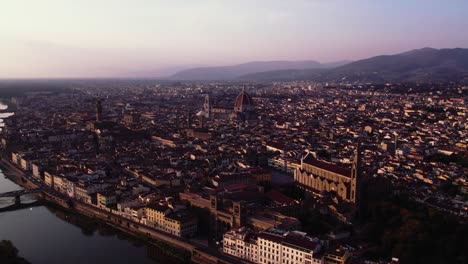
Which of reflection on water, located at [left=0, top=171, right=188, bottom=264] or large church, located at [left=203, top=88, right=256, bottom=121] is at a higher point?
large church, located at [left=203, top=88, right=256, bottom=121]

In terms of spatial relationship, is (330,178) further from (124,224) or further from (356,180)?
(124,224)

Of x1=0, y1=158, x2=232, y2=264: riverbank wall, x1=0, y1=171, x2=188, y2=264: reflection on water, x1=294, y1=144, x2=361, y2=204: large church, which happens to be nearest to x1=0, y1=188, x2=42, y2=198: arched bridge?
x1=0, y1=158, x2=232, y2=264: riverbank wall

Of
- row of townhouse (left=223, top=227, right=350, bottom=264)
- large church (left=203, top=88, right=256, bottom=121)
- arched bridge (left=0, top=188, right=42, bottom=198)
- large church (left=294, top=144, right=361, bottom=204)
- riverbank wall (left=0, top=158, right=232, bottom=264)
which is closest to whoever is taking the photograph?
row of townhouse (left=223, top=227, right=350, bottom=264)

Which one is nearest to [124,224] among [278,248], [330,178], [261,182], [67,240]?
[67,240]

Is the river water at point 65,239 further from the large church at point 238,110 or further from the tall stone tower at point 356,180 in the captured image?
the large church at point 238,110

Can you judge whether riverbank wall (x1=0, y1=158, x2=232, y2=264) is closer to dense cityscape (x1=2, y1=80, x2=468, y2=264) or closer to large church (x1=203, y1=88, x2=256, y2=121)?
dense cityscape (x1=2, y1=80, x2=468, y2=264)

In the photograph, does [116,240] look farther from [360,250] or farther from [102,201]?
[360,250]

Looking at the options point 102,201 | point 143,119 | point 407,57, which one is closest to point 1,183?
point 102,201
